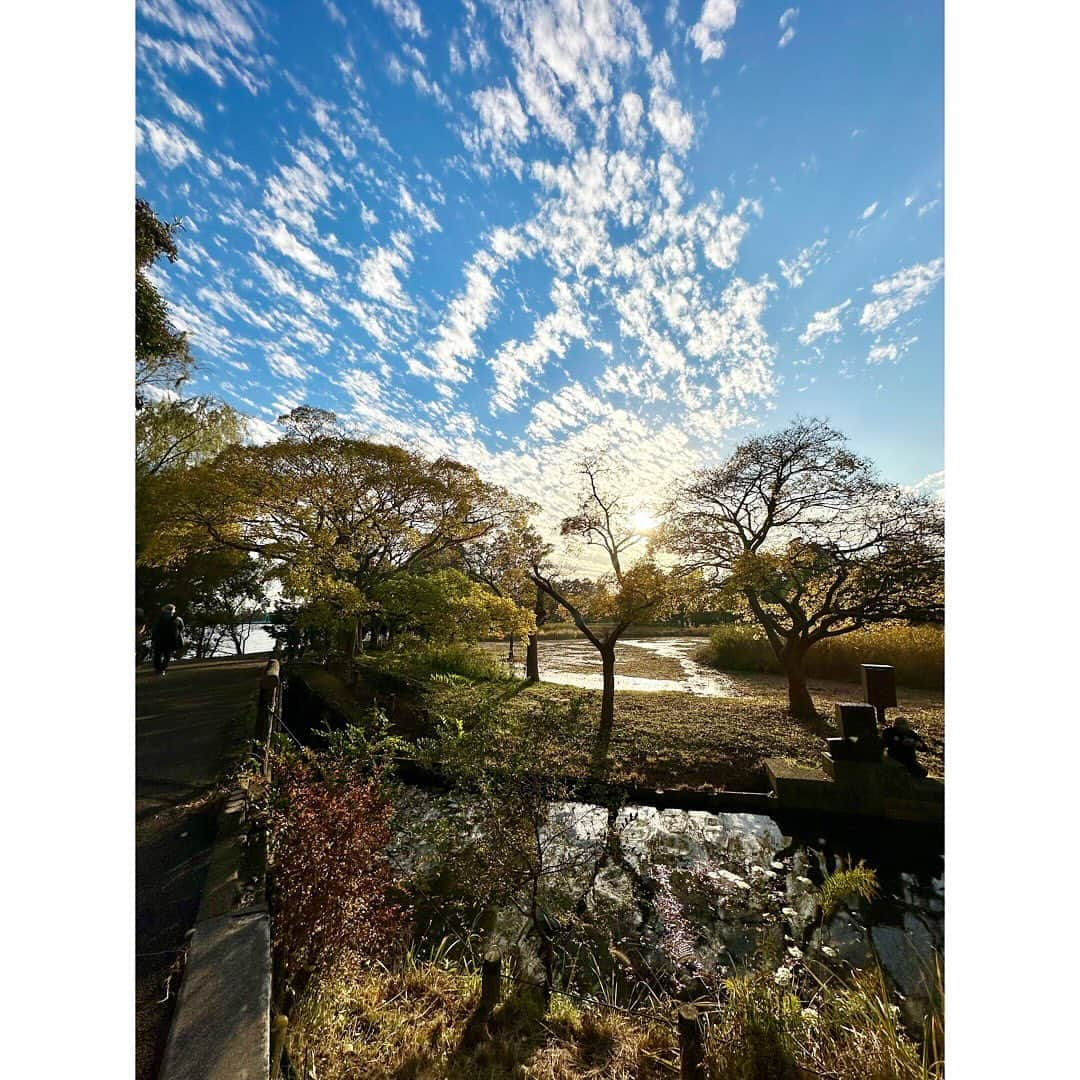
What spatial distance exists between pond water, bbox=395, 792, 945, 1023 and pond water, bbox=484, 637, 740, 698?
3631 millimetres

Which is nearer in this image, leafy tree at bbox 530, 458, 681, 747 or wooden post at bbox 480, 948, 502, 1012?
wooden post at bbox 480, 948, 502, 1012

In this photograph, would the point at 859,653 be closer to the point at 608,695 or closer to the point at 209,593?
the point at 608,695

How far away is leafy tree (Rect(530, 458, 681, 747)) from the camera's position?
201 inches

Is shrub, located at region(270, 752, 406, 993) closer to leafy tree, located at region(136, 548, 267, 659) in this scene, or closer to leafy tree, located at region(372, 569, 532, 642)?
leafy tree, located at region(372, 569, 532, 642)

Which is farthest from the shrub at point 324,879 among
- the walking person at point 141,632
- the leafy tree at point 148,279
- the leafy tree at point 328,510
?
the walking person at point 141,632

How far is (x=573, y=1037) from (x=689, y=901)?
1237 mm

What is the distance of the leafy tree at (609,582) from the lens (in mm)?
5098

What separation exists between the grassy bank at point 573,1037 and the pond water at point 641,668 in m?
5.31

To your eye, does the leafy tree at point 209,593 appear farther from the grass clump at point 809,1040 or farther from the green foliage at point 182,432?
the grass clump at point 809,1040

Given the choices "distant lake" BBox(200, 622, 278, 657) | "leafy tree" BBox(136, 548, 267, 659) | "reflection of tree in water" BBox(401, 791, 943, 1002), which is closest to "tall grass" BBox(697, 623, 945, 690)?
"reflection of tree in water" BBox(401, 791, 943, 1002)
